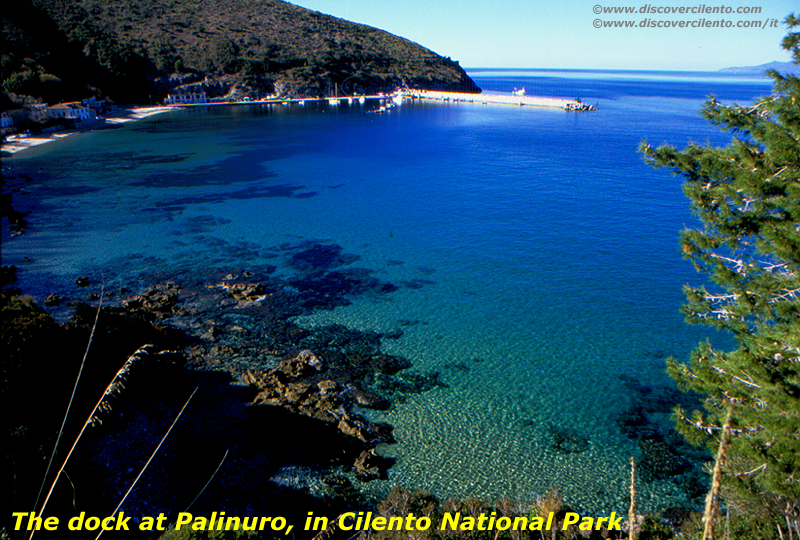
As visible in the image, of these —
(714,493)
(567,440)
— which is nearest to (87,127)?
(567,440)

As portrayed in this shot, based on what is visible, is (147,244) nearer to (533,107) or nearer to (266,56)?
(533,107)

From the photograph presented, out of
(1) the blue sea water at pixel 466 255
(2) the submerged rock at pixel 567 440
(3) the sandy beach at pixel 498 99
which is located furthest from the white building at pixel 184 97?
(2) the submerged rock at pixel 567 440

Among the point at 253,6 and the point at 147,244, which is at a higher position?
the point at 253,6

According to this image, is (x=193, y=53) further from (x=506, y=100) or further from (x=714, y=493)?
(x=714, y=493)

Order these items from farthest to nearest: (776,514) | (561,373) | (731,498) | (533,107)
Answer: (533,107) → (561,373) → (731,498) → (776,514)

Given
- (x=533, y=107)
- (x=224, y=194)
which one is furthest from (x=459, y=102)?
(x=224, y=194)

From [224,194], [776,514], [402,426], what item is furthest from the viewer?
[224,194]

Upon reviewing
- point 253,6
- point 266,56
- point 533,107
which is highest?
point 253,6

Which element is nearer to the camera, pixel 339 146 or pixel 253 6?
pixel 339 146
